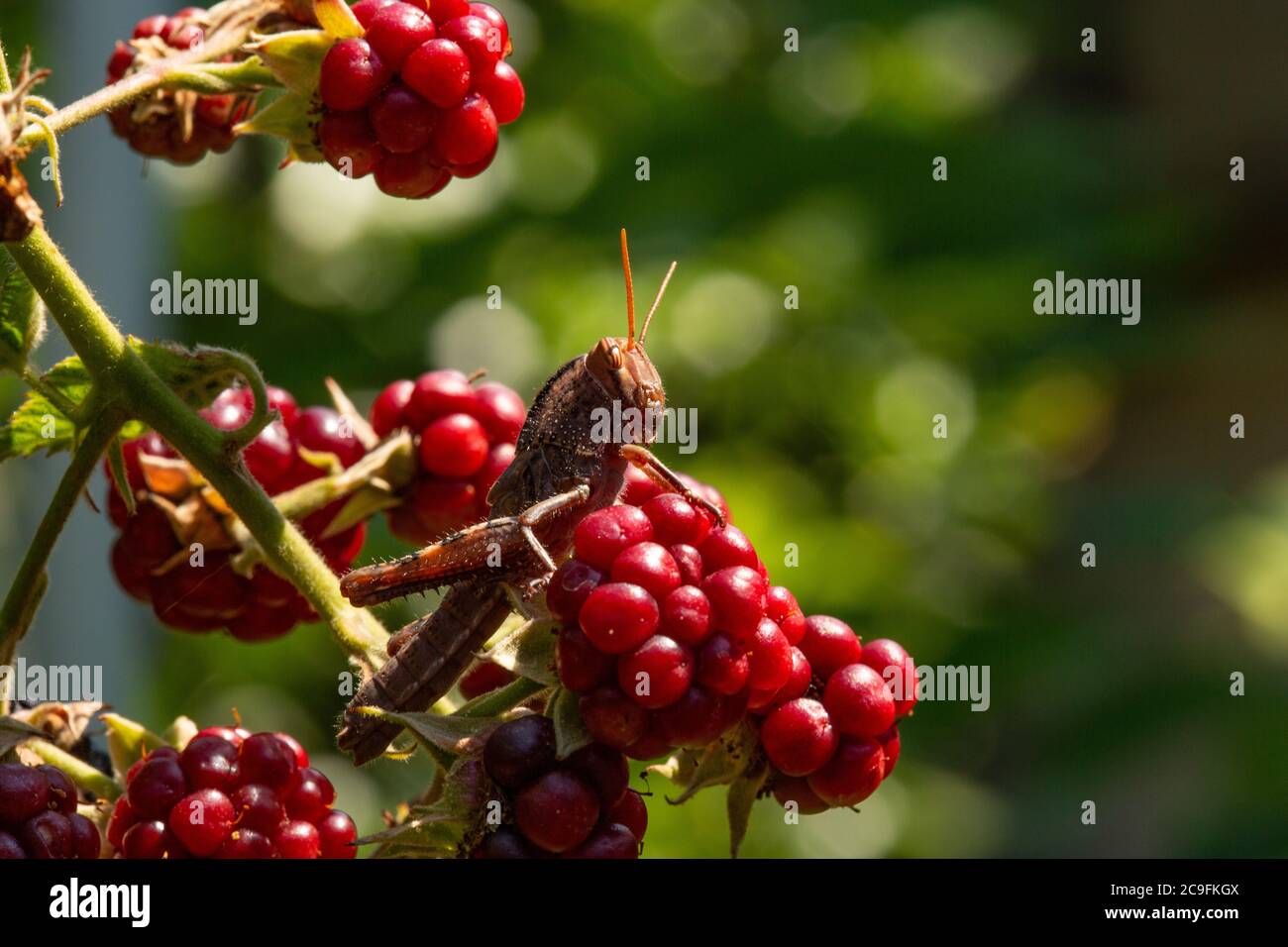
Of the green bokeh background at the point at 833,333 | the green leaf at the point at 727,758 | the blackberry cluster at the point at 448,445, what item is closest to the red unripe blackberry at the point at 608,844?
the green leaf at the point at 727,758

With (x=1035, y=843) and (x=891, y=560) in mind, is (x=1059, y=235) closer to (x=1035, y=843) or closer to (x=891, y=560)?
(x=891, y=560)

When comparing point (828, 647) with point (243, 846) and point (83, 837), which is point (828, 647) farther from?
point (83, 837)

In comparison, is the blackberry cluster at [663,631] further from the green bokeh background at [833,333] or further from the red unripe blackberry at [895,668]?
the green bokeh background at [833,333]

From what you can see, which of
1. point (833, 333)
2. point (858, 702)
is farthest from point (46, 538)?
point (833, 333)

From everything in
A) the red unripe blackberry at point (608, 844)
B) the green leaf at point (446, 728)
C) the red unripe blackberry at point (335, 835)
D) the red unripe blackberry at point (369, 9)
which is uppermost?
the red unripe blackberry at point (369, 9)

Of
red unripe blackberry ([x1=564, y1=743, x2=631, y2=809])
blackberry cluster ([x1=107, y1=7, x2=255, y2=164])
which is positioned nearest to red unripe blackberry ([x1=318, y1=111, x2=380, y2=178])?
blackberry cluster ([x1=107, y1=7, x2=255, y2=164])

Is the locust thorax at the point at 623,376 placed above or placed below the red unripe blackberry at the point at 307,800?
above
